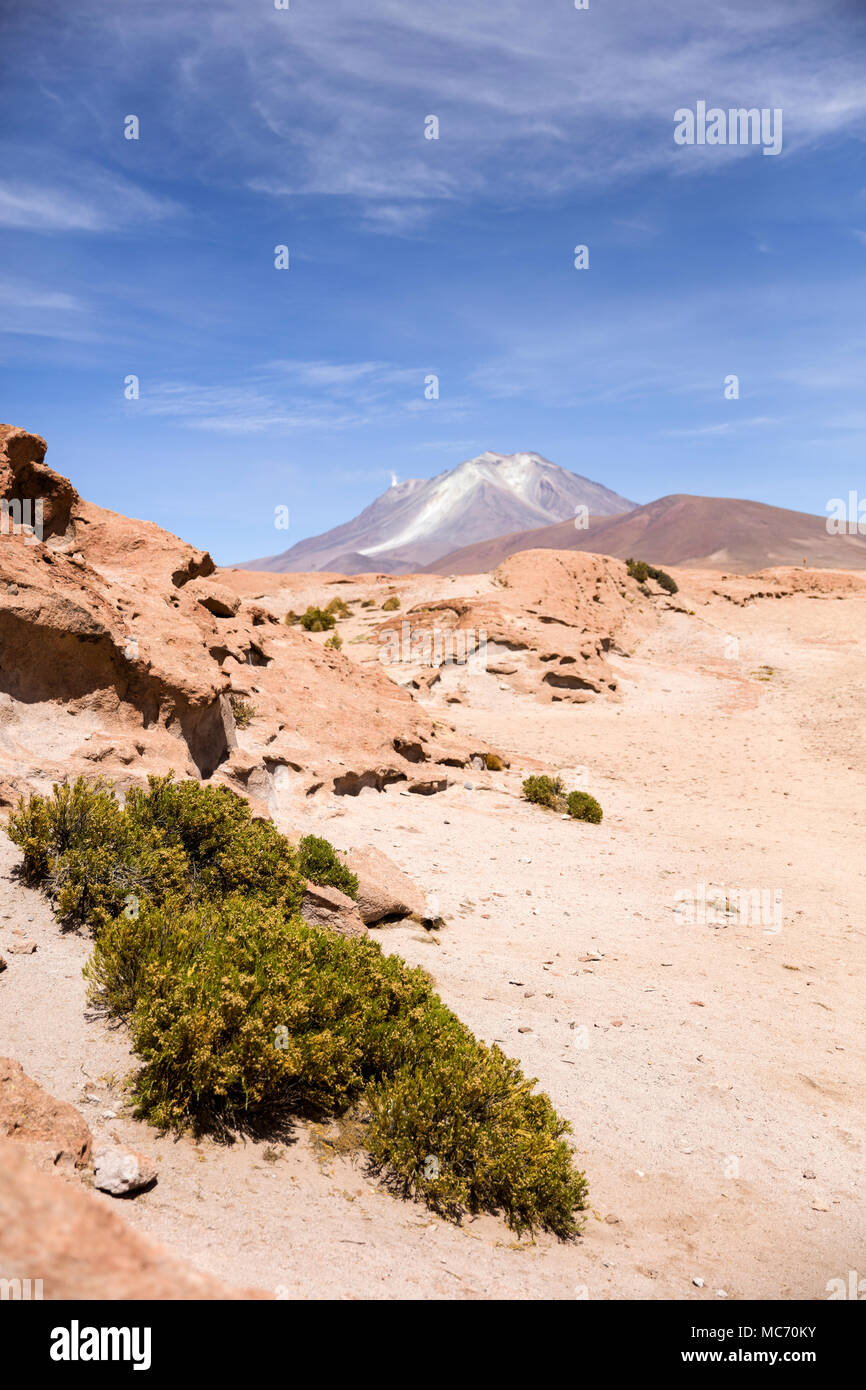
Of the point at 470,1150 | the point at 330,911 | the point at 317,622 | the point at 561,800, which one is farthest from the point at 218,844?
the point at 317,622

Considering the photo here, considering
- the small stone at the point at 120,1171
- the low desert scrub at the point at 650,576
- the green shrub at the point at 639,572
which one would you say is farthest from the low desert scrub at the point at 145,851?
the green shrub at the point at 639,572

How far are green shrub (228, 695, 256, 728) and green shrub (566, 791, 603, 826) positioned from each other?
5471mm

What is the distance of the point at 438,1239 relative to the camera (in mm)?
3381

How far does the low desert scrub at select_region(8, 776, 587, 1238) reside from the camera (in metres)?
3.61

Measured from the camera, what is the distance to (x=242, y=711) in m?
10.9

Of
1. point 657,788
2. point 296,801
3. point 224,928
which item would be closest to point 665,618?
point 657,788

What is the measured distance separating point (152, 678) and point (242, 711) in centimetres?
239

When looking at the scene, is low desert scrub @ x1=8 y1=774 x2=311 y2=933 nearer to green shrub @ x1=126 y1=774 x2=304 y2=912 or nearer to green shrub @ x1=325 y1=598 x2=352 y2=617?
green shrub @ x1=126 y1=774 x2=304 y2=912

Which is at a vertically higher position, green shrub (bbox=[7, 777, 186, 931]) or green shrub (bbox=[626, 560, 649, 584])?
green shrub (bbox=[626, 560, 649, 584])

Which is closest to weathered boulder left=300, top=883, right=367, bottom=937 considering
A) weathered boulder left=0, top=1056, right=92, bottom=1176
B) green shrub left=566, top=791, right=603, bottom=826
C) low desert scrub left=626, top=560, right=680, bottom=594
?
weathered boulder left=0, top=1056, right=92, bottom=1176

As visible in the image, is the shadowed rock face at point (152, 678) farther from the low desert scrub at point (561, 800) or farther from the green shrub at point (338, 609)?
the green shrub at point (338, 609)

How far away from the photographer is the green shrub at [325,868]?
279 inches

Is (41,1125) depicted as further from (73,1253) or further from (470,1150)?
(470,1150)
